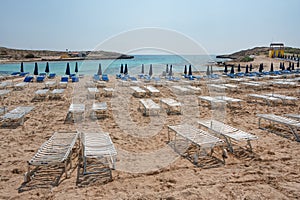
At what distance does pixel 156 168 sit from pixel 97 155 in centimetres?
90

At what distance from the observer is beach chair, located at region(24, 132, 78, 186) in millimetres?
3331

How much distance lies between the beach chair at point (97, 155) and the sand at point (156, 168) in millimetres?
169

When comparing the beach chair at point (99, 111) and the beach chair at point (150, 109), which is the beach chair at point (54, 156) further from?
the beach chair at point (150, 109)

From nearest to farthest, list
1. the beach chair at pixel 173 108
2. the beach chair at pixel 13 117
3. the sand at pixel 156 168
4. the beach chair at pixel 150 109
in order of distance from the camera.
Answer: the sand at pixel 156 168
the beach chair at pixel 13 117
the beach chair at pixel 150 109
the beach chair at pixel 173 108

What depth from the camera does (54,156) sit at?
141 inches

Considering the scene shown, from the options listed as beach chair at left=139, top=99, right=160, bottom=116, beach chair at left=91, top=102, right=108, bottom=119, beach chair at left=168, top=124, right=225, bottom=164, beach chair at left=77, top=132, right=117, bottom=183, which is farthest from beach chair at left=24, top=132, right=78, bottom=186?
beach chair at left=139, top=99, right=160, bottom=116

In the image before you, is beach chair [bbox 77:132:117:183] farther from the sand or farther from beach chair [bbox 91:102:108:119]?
beach chair [bbox 91:102:108:119]

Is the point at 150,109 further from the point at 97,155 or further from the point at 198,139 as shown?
the point at 97,155

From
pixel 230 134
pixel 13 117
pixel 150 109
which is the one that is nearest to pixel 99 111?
pixel 150 109

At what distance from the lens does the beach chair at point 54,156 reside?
10.9 ft

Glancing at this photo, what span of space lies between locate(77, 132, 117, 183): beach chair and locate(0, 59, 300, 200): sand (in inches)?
6.6

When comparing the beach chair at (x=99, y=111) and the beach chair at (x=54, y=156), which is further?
the beach chair at (x=99, y=111)

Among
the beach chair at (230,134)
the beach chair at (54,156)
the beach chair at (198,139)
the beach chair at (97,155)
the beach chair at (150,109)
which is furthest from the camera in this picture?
the beach chair at (150,109)

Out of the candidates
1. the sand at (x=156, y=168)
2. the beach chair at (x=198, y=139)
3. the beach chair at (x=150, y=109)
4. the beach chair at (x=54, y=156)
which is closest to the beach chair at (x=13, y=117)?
the sand at (x=156, y=168)
